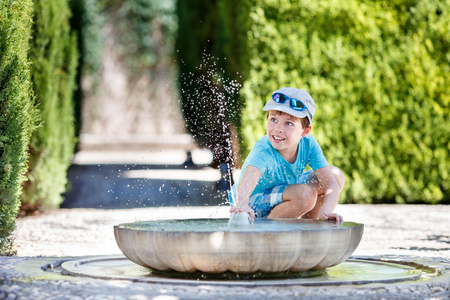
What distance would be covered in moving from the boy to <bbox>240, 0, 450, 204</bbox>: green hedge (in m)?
5.28

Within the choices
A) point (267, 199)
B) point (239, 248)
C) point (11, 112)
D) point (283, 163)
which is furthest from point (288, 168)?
point (11, 112)

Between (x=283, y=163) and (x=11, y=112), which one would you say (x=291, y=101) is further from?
(x=11, y=112)

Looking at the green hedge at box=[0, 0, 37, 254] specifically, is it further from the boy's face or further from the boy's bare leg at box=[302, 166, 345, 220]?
the boy's bare leg at box=[302, 166, 345, 220]

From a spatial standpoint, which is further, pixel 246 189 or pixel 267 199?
pixel 267 199

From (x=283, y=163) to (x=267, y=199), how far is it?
261 millimetres

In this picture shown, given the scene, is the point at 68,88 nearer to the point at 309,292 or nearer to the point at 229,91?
the point at 229,91

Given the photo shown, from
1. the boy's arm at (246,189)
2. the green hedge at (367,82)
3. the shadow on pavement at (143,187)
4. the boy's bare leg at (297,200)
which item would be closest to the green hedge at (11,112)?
the boy's arm at (246,189)

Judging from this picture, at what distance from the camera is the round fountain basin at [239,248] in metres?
3.41

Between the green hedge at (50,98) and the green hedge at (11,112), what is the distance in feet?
10.7

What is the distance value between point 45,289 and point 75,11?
9.38 metres

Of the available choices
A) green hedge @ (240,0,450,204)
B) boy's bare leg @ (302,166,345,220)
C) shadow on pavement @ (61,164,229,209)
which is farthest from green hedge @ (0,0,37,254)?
green hedge @ (240,0,450,204)

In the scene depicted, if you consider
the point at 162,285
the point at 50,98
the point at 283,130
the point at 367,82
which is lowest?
the point at 162,285

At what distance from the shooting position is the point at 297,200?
438 centimetres

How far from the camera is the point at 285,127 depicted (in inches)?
172
